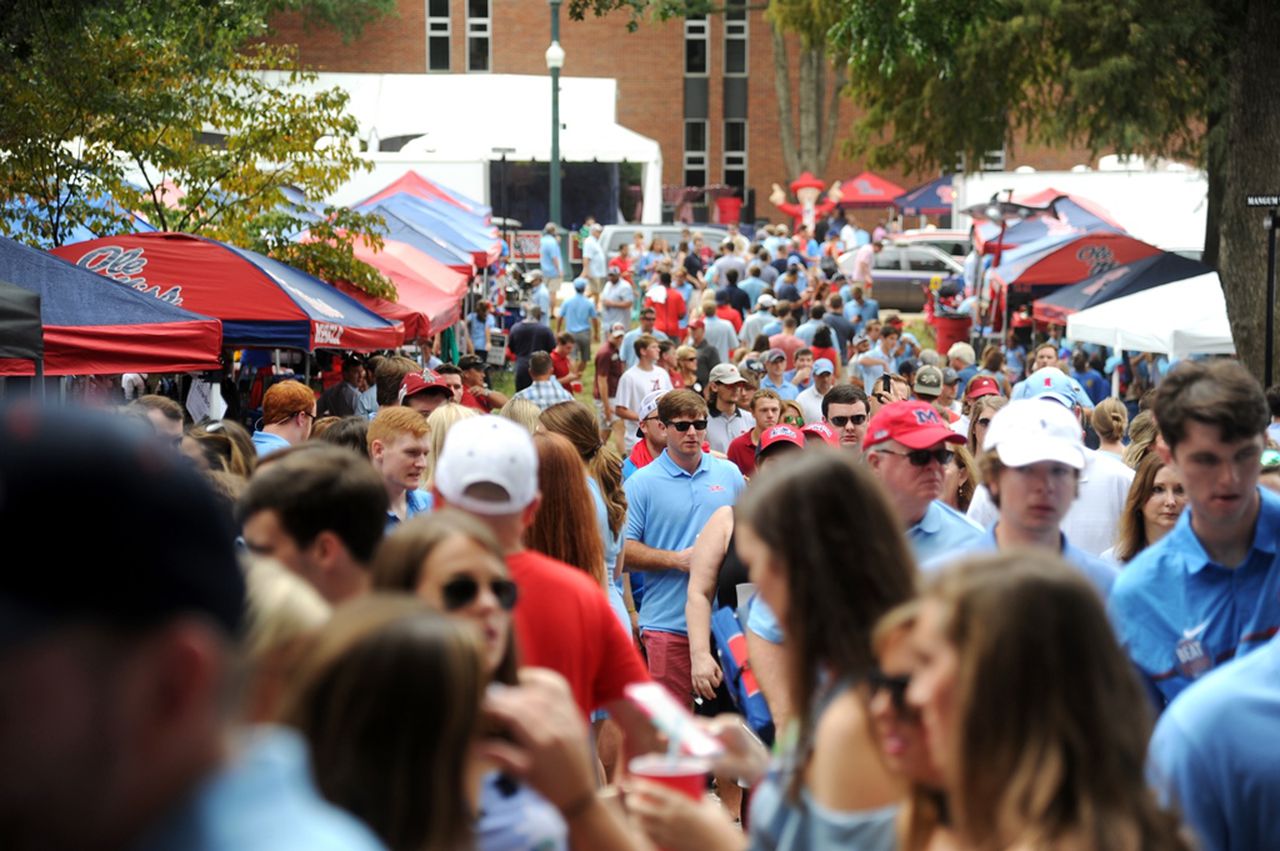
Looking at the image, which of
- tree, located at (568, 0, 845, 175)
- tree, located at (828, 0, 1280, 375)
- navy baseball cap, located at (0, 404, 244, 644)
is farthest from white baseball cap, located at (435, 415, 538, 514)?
tree, located at (568, 0, 845, 175)

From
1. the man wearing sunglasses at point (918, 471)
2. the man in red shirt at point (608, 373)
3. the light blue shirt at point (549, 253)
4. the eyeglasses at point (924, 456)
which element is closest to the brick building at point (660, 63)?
the light blue shirt at point (549, 253)

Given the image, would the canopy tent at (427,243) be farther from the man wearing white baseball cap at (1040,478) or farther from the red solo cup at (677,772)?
the red solo cup at (677,772)

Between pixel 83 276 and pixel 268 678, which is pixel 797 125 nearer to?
pixel 83 276

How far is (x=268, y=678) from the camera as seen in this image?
2.56 m

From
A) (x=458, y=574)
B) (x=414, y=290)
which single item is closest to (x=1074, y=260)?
(x=414, y=290)

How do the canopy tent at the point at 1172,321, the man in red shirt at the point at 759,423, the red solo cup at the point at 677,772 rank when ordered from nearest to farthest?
the red solo cup at the point at 677,772, the man in red shirt at the point at 759,423, the canopy tent at the point at 1172,321

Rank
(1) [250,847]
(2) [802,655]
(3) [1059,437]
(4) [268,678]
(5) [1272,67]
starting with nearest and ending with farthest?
(1) [250,847] → (4) [268,678] → (2) [802,655] → (3) [1059,437] → (5) [1272,67]

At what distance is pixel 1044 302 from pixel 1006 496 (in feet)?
61.3

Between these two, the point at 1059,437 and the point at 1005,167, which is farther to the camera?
the point at 1005,167

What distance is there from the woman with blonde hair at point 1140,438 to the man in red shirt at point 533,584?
4.25m

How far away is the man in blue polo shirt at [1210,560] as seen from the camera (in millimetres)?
4164

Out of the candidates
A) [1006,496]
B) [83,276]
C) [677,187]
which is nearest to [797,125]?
[677,187]

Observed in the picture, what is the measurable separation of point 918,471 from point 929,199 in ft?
150

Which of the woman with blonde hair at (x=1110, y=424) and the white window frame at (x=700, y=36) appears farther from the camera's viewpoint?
the white window frame at (x=700, y=36)
